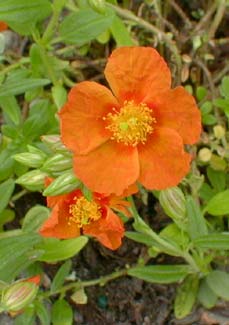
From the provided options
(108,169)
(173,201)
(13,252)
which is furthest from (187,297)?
(108,169)

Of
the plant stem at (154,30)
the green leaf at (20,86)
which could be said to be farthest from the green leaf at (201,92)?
the green leaf at (20,86)

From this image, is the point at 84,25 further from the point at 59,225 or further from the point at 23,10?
the point at 59,225

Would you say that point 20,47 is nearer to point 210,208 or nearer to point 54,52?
point 54,52

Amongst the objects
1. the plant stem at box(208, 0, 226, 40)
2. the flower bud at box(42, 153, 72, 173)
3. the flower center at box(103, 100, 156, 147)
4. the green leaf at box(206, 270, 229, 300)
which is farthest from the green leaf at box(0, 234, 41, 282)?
the plant stem at box(208, 0, 226, 40)

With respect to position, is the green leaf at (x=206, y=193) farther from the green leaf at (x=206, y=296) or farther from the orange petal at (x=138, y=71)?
the orange petal at (x=138, y=71)

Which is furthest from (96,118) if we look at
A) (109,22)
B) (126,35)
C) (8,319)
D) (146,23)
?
(8,319)

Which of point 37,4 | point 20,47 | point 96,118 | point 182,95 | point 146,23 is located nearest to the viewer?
point 182,95
